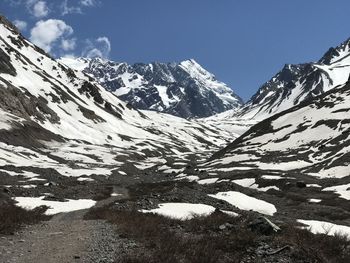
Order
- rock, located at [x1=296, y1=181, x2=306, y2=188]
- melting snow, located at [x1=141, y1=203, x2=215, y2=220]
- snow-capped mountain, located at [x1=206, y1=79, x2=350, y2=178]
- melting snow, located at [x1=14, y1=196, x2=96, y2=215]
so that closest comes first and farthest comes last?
melting snow, located at [x1=141, y1=203, x2=215, y2=220] < melting snow, located at [x1=14, y1=196, x2=96, y2=215] < rock, located at [x1=296, y1=181, x2=306, y2=188] < snow-capped mountain, located at [x1=206, y1=79, x2=350, y2=178]

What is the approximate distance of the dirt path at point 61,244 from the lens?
17203 millimetres

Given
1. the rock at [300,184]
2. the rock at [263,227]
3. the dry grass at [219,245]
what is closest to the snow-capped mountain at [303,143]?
the rock at [300,184]

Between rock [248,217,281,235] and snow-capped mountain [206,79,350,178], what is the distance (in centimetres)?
6846

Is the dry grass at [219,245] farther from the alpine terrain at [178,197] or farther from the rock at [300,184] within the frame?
the rock at [300,184]

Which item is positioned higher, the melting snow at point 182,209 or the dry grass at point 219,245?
the melting snow at point 182,209

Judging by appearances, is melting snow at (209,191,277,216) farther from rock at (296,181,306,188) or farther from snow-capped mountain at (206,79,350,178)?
snow-capped mountain at (206,79,350,178)

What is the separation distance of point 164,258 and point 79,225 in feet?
37.7

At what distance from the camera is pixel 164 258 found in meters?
16.7

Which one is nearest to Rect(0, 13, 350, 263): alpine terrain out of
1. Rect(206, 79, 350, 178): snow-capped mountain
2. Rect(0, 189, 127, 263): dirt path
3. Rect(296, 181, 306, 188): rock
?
Rect(0, 189, 127, 263): dirt path

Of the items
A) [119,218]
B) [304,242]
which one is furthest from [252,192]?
[304,242]

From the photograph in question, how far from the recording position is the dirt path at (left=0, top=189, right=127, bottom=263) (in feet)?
56.4

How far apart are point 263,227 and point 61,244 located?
936 cm

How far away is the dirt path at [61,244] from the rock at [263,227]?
6733mm

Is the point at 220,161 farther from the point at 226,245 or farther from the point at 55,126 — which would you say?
the point at 226,245
